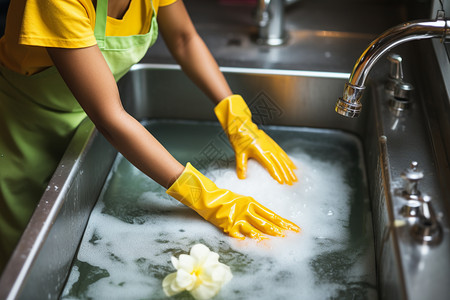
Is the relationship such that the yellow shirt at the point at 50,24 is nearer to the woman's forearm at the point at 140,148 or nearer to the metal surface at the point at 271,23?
the woman's forearm at the point at 140,148

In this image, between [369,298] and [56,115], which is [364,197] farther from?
[56,115]

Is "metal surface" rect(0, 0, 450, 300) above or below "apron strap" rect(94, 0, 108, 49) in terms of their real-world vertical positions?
below

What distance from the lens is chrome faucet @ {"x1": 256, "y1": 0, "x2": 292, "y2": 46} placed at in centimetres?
181

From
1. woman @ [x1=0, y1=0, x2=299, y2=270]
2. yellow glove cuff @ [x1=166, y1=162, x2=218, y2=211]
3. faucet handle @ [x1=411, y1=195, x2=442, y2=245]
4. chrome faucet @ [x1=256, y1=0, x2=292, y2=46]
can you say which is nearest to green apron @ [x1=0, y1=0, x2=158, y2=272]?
woman @ [x1=0, y1=0, x2=299, y2=270]

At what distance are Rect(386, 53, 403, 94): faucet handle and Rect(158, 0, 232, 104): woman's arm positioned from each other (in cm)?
45

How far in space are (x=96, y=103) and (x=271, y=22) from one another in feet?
2.87

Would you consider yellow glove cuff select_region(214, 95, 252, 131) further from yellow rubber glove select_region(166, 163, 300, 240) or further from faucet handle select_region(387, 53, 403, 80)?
faucet handle select_region(387, 53, 403, 80)

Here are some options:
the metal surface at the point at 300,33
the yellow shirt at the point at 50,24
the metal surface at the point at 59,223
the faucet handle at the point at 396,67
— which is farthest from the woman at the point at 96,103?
the faucet handle at the point at 396,67

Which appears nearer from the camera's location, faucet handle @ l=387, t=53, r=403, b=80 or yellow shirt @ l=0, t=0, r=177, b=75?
yellow shirt @ l=0, t=0, r=177, b=75

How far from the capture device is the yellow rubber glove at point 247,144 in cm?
145

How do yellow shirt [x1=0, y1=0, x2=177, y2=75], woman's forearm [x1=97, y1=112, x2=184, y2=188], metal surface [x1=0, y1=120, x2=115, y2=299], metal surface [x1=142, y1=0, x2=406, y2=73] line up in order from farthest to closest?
metal surface [x1=142, y1=0, x2=406, y2=73], woman's forearm [x1=97, y1=112, x2=184, y2=188], yellow shirt [x1=0, y1=0, x2=177, y2=75], metal surface [x1=0, y1=120, x2=115, y2=299]

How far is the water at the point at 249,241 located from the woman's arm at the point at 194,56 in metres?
0.18

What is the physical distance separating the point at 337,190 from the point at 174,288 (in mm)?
550

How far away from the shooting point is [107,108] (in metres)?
1.18
